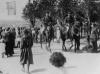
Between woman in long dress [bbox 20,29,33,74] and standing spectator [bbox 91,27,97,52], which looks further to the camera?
standing spectator [bbox 91,27,97,52]

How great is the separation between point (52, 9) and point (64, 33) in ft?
28.7

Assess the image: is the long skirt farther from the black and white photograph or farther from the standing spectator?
the standing spectator

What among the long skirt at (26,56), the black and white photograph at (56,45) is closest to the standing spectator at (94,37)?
the black and white photograph at (56,45)

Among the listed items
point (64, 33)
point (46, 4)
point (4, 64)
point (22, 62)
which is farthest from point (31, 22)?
point (22, 62)

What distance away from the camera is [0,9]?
4925 centimetres

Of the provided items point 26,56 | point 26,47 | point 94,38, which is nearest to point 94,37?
point 94,38

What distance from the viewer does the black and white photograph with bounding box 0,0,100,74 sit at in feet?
35.5

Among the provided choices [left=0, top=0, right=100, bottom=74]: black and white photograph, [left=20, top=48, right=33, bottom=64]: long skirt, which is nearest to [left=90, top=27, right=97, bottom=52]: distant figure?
[left=0, top=0, right=100, bottom=74]: black and white photograph

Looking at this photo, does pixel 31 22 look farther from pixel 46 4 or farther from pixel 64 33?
pixel 64 33

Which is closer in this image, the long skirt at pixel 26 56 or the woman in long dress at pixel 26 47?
the woman in long dress at pixel 26 47

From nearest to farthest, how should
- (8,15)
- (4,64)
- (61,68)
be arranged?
(61,68), (4,64), (8,15)

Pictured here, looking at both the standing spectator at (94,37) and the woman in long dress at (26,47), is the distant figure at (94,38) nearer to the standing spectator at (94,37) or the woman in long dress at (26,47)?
the standing spectator at (94,37)

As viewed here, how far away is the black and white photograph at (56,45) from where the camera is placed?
10812 millimetres

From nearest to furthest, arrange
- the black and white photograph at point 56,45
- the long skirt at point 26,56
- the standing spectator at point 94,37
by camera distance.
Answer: the black and white photograph at point 56,45
the long skirt at point 26,56
the standing spectator at point 94,37
